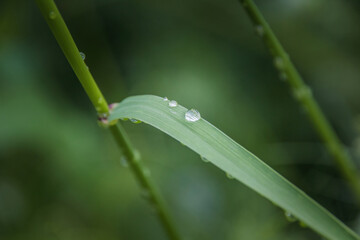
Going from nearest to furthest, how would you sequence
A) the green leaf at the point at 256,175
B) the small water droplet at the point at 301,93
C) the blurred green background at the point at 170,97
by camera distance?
the green leaf at the point at 256,175, the small water droplet at the point at 301,93, the blurred green background at the point at 170,97

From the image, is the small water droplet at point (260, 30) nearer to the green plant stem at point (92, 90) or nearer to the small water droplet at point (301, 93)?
the small water droplet at point (301, 93)

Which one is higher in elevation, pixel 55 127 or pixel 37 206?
pixel 55 127

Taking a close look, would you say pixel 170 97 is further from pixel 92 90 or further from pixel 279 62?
pixel 92 90

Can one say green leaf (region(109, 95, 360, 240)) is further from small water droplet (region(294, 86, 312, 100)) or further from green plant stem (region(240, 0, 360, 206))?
small water droplet (region(294, 86, 312, 100))

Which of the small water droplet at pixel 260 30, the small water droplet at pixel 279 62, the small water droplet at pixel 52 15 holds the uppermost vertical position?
the small water droplet at pixel 52 15

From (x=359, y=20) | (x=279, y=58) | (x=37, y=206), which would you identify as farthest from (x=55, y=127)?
(x=359, y=20)

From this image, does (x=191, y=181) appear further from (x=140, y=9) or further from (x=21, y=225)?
(x=140, y=9)

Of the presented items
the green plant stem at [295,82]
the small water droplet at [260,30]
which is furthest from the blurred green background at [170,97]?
the small water droplet at [260,30]
